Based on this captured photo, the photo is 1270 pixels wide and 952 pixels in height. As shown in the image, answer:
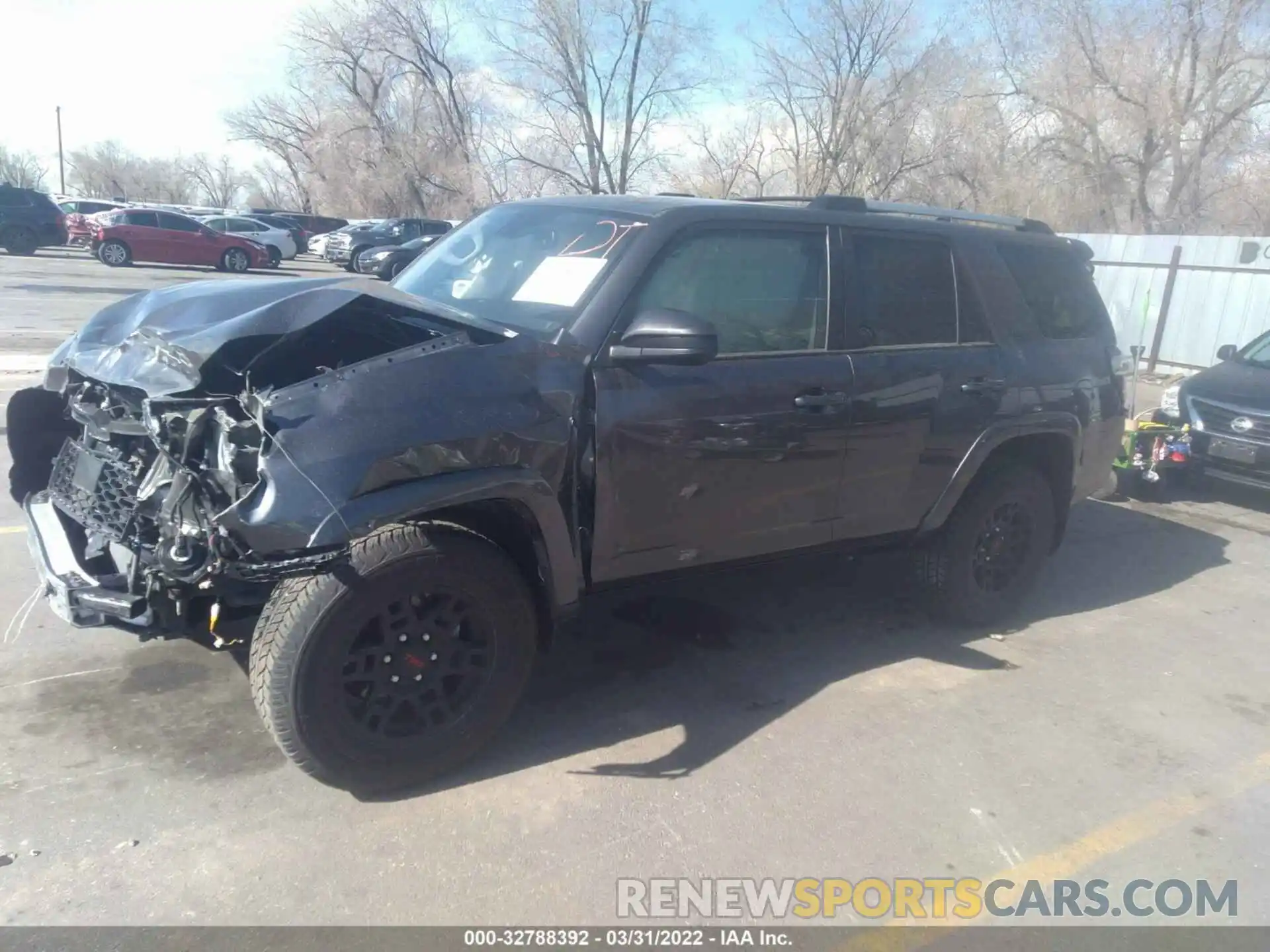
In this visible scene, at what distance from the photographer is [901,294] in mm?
4527

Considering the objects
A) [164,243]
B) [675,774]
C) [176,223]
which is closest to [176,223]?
[176,223]

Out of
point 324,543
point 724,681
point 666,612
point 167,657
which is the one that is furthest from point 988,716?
point 167,657

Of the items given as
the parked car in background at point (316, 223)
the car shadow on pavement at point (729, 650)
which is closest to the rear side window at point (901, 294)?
the car shadow on pavement at point (729, 650)

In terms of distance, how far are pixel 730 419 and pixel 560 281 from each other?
844mm

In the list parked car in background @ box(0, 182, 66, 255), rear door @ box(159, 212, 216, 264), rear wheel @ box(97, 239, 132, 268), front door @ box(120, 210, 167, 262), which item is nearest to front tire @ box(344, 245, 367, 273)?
rear door @ box(159, 212, 216, 264)

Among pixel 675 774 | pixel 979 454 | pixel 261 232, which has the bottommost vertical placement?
pixel 675 774

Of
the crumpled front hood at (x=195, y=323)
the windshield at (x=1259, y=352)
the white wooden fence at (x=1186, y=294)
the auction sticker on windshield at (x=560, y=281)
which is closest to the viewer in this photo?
the crumpled front hood at (x=195, y=323)

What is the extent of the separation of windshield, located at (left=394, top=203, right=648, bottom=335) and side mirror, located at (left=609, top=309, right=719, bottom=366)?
248 millimetres

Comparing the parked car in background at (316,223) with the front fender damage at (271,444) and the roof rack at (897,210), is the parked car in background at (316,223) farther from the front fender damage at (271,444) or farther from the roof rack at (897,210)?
the front fender damage at (271,444)

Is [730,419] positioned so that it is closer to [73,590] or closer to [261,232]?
[73,590]

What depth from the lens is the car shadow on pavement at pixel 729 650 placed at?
12.3 ft

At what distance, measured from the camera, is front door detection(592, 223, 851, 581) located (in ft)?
11.8

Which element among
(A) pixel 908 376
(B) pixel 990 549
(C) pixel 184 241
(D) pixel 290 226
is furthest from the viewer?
(D) pixel 290 226

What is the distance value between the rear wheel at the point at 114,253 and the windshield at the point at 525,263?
991 inches
